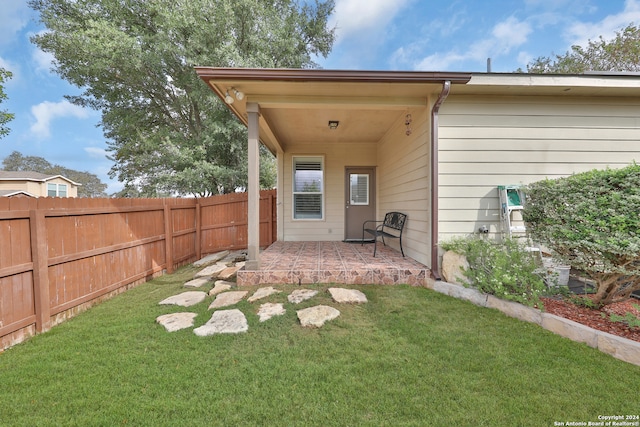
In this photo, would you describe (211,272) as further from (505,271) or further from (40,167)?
(40,167)

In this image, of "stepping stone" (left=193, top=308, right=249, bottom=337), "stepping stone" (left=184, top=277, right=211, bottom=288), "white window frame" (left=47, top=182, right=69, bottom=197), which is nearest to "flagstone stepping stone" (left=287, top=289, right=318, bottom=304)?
"stepping stone" (left=193, top=308, right=249, bottom=337)

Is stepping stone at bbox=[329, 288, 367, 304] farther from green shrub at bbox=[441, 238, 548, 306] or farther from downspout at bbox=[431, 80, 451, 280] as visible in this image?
green shrub at bbox=[441, 238, 548, 306]

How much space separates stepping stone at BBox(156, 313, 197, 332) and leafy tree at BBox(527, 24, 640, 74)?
11.9 meters

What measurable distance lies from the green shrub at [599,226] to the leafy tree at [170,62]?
7.89 m

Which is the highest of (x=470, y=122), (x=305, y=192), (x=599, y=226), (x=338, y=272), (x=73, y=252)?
(x=470, y=122)

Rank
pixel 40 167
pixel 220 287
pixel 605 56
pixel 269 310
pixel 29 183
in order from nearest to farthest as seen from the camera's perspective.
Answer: pixel 269 310 → pixel 220 287 → pixel 605 56 → pixel 29 183 → pixel 40 167

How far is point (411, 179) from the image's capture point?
4.31 metres

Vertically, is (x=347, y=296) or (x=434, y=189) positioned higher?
(x=434, y=189)

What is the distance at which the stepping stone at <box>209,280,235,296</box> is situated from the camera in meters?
3.42

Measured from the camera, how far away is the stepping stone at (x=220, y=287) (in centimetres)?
342

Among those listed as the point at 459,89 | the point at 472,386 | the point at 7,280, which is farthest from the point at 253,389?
the point at 459,89

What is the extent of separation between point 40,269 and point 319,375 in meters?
2.88

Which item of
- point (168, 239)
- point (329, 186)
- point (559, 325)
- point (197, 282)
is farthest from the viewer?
point (329, 186)

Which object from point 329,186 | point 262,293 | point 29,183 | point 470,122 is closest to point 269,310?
point 262,293
